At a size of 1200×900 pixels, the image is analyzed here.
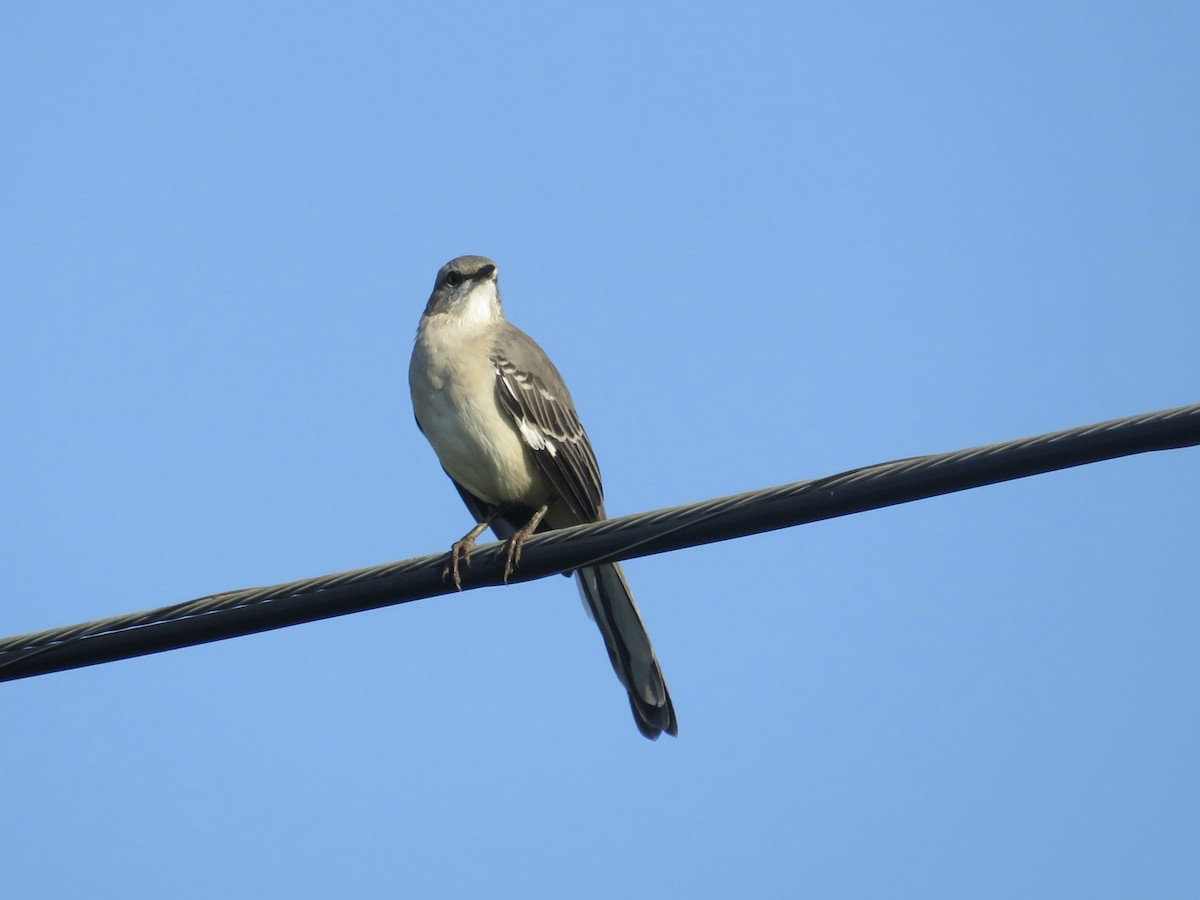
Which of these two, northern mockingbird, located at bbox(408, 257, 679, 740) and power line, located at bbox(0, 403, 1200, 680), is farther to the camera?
northern mockingbird, located at bbox(408, 257, 679, 740)

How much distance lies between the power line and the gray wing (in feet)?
7.70

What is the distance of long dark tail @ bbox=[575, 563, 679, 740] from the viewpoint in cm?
816

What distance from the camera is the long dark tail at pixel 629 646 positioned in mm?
8164

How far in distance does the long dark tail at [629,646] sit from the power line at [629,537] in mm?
2130

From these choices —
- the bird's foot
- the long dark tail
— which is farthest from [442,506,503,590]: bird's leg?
the long dark tail

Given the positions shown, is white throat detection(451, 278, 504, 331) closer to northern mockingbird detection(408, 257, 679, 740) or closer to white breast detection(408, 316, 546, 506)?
northern mockingbird detection(408, 257, 679, 740)

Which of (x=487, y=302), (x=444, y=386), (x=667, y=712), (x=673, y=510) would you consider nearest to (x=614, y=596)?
(x=667, y=712)

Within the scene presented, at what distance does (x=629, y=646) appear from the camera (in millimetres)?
8312

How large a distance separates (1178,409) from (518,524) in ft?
16.5

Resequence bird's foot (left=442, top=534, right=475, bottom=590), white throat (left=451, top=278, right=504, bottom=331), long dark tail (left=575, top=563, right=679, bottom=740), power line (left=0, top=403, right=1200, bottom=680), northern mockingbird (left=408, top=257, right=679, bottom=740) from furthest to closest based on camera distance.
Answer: white throat (left=451, top=278, right=504, bottom=331)
northern mockingbird (left=408, top=257, right=679, bottom=740)
long dark tail (left=575, top=563, right=679, bottom=740)
bird's foot (left=442, top=534, right=475, bottom=590)
power line (left=0, top=403, right=1200, bottom=680)

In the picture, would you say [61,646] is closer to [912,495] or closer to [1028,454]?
[912,495]

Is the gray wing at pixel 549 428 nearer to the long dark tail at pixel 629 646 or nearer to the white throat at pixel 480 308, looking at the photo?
the white throat at pixel 480 308

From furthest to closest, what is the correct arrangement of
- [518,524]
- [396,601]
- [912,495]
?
1. [518,524]
2. [396,601]
3. [912,495]

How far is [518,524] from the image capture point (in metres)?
9.09
